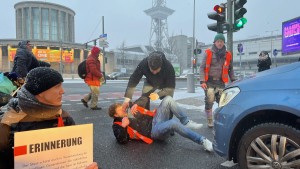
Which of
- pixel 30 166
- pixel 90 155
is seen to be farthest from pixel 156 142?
pixel 30 166

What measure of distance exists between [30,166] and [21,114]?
48 centimetres

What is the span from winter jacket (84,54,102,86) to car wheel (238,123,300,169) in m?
5.90

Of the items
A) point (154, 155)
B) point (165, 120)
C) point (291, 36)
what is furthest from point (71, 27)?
point (154, 155)

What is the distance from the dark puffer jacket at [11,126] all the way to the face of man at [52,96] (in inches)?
4.9

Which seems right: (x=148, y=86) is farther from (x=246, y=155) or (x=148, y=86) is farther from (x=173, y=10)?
(x=173, y=10)

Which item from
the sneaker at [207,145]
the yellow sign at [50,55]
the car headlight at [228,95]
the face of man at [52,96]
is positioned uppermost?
the yellow sign at [50,55]

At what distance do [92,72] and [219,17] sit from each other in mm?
3864

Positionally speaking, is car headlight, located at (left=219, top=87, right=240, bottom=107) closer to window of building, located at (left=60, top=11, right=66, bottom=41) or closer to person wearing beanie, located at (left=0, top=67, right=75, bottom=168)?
person wearing beanie, located at (left=0, top=67, right=75, bottom=168)

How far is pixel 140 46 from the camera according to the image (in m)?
101

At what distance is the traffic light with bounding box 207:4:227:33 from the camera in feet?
27.7

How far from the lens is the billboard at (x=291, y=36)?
1630 cm

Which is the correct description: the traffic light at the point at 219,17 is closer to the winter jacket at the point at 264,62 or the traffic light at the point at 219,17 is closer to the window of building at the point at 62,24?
the winter jacket at the point at 264,62

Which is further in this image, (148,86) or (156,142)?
(148,86)

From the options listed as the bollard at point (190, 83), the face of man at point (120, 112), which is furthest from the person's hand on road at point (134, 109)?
the bollard at point (190, 83)
